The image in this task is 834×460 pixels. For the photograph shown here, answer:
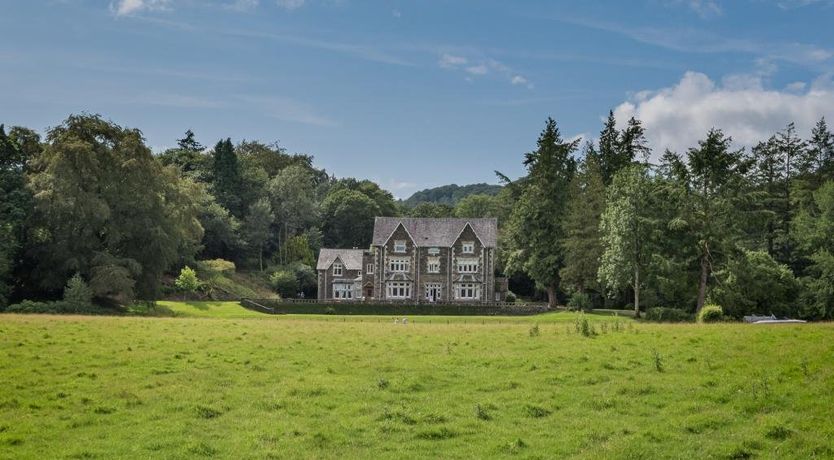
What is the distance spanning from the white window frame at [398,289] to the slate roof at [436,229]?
15.0 feet

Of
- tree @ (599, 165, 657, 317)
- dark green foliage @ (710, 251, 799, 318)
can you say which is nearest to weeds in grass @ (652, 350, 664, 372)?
dark green foliage @ (710, 251, 799, 318)

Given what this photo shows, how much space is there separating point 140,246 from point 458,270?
35546mm

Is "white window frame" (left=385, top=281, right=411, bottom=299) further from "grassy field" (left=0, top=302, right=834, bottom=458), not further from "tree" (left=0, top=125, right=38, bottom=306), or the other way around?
"grassy field" (left=0, top=302, right=834, bottom=458)

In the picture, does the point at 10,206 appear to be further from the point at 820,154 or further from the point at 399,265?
the point at 820,154

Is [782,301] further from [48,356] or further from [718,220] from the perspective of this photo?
[48,356]

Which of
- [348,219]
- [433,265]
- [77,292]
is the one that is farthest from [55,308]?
[348,219]

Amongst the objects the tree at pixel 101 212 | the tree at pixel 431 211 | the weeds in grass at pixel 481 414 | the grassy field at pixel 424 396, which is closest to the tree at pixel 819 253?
the grassy field at pixel 424 396

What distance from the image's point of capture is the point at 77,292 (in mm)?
45688

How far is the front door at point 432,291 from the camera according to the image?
7850cm

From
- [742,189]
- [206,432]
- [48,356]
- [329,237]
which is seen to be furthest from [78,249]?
[329,237]

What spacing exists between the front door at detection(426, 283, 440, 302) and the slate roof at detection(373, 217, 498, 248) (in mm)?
4430

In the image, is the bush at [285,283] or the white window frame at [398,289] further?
the bush at [285,283]

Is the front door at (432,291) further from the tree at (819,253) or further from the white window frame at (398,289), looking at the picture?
the tree at (819,253)

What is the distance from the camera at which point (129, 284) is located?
4791cm
